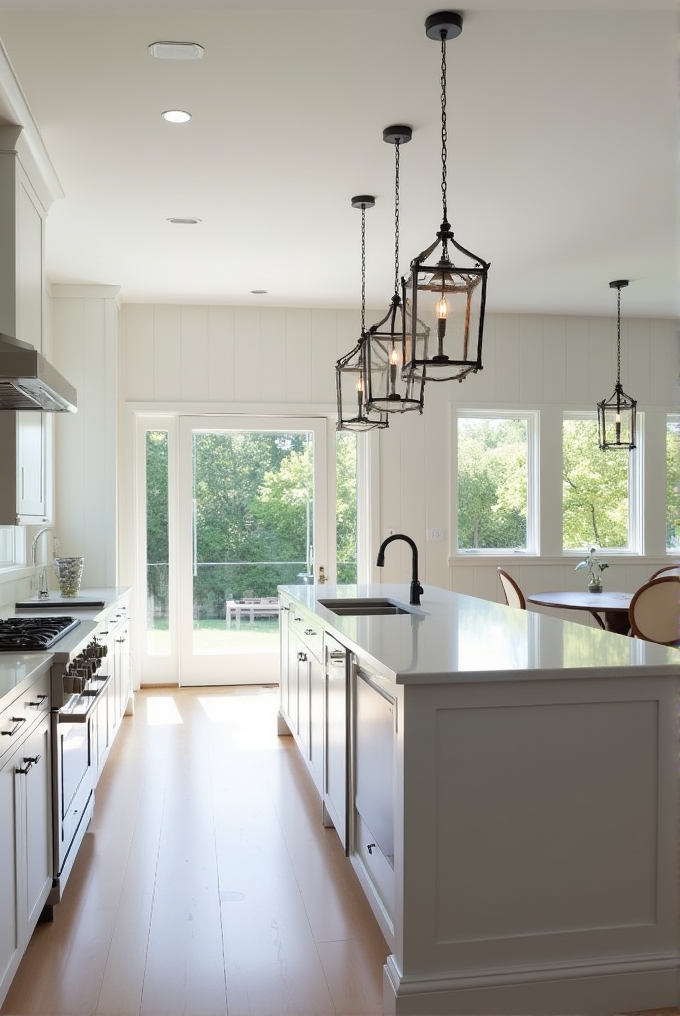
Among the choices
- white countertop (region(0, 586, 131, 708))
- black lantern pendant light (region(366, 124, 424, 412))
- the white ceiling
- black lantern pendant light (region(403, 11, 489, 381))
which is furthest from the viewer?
black lantern pendant light (region(366, 124, 424, 412))

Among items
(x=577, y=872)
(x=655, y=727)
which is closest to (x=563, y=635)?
(x=655, y=727)

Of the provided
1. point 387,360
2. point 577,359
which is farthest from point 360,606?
point 577,359

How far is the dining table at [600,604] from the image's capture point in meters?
5.27

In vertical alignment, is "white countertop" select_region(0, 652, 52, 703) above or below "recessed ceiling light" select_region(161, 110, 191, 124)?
below

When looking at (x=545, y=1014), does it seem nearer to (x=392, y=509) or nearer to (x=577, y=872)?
(x=577, y=872)

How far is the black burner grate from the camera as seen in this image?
9.80 feet

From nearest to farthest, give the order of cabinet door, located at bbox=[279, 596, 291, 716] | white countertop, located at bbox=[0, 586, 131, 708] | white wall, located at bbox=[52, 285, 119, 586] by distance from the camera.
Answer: white countertop, located at bbox=[0, 586, 131, 708], cabinet door, located at bbox=[279, 596, 291, 716], white wall, located at bbox=[52, 285, 119, 586]

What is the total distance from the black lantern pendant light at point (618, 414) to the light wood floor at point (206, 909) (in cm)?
319

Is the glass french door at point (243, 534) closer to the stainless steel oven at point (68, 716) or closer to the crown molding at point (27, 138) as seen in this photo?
the crown molding at point (27, 138)

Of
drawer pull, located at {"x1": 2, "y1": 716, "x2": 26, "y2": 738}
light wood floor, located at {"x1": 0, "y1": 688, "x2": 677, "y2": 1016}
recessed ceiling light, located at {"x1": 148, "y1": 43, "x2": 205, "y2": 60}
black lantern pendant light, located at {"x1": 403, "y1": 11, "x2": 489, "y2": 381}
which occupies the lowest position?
light wood floor, located at {"x1": 0, "y1": 688, "x2": 677, "y2": 1016}


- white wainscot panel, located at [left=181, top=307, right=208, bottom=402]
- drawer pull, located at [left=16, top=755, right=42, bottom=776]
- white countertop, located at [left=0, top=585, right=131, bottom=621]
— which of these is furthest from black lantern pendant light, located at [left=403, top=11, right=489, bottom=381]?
white wainscot panel, located at [left=181, top=307, right=208, bottom=402]

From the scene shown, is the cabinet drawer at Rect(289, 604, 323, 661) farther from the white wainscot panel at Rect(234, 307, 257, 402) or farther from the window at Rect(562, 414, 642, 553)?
the window at Rect(562, 414, 642, 553)

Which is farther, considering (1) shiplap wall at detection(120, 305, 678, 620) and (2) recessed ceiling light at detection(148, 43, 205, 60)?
(1) shiplap wall at detection(120, 305, 678, 620)

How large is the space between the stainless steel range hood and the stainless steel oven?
923 millimetres
